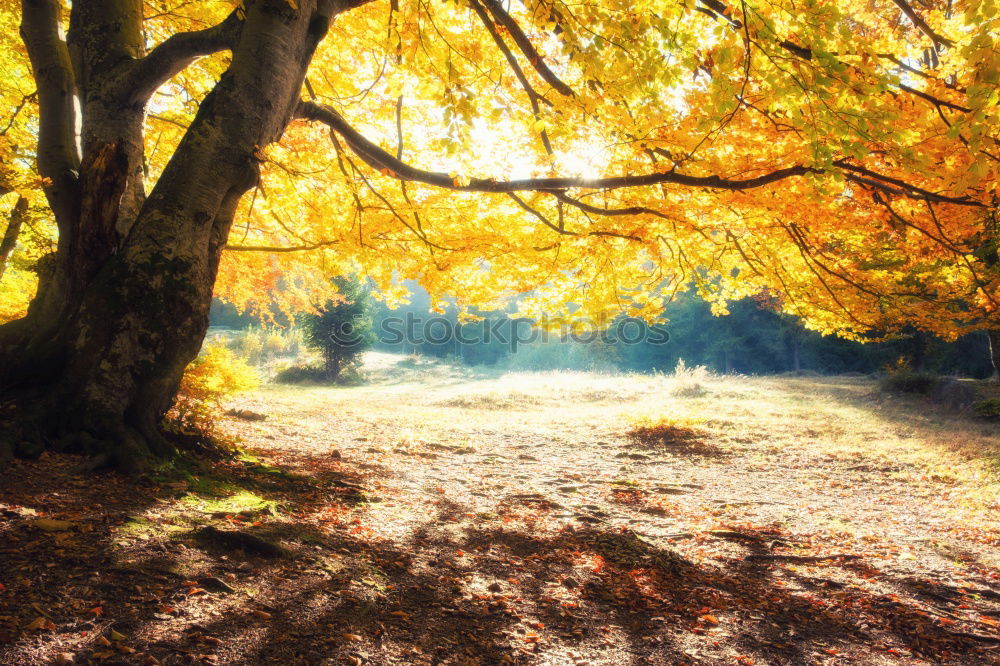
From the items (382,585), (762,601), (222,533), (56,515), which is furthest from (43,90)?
(762,601)

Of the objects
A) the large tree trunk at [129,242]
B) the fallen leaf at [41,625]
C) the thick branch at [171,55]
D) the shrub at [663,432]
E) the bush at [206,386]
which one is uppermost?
the thick branch at [171,55]

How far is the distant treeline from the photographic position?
21625 mm

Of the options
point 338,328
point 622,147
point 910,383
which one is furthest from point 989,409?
point 338,328

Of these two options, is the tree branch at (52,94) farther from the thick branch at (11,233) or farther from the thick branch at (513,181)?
the thick branch at (11,233)

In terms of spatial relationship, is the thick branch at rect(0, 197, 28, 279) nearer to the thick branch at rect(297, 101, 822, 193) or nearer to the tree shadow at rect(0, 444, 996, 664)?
the thick branch at rect(297, 101, 822, 193)

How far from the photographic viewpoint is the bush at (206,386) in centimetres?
445

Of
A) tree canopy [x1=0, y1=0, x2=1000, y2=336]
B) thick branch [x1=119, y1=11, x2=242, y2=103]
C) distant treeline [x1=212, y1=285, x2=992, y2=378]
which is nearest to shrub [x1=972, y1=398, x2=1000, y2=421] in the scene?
tree canopy [x1=0, y1=0, x2=1000, y2=336]

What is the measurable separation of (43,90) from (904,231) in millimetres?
7610

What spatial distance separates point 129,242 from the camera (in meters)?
3.28

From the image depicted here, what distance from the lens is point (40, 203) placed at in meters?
6.65

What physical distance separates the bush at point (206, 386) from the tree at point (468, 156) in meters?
0.94

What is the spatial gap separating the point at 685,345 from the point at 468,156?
32.1 m

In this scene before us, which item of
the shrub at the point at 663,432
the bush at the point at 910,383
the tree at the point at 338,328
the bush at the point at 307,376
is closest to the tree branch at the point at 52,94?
the shrub at the point at 663,432

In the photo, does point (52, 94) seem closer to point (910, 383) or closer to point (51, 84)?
point (51, 84)
